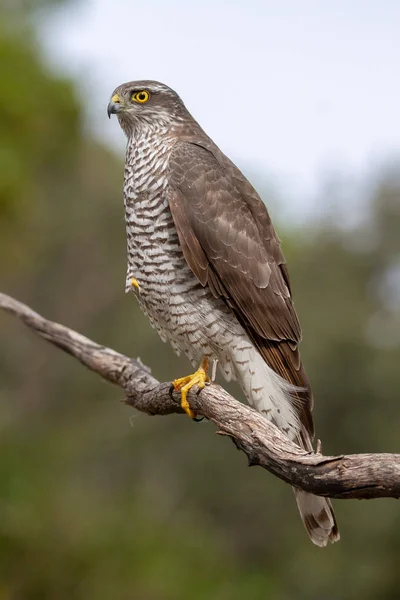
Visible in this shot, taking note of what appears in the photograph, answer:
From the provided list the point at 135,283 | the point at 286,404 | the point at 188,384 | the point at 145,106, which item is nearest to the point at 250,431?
the point at 188,384

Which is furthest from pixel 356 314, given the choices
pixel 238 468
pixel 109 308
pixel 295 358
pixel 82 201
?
pixel 295 358

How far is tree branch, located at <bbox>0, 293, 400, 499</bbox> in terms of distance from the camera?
299 centimetres

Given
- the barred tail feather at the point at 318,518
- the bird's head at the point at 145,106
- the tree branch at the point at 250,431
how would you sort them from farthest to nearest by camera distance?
the bird's head at the point at 145,106 → the barred tail feather at the point at 318,518 → the tree branch at the point at 250,431

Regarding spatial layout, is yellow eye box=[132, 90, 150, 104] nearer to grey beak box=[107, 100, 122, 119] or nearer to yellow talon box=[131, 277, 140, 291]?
grey beak box=[107, 100, 122, 119]

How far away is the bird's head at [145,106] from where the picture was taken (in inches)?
189

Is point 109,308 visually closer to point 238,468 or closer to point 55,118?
point 238,468

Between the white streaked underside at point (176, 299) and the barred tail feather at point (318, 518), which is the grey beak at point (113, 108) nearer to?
the white streaked underside at point (176, 299)

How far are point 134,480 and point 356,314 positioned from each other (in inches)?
238

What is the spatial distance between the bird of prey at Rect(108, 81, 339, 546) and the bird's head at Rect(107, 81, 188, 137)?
12 millimetres

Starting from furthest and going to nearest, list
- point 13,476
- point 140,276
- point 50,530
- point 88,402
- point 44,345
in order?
1. point 44,345
2. point 88,402
3. point 50,530
4. point 13,476
5. point 140,276

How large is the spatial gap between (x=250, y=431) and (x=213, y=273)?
1.06 m

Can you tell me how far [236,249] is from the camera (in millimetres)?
4559

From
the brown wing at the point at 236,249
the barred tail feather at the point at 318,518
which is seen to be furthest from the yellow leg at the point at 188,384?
the barred tail feather at the point at 318,518

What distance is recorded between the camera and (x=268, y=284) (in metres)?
4.61
